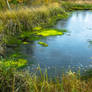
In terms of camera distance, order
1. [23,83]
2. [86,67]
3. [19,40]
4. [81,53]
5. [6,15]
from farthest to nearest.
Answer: [6,15] < [19,40] < [81,53] < [86,67] < [23,83]

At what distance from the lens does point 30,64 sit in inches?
177

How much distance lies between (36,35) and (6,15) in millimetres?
1737

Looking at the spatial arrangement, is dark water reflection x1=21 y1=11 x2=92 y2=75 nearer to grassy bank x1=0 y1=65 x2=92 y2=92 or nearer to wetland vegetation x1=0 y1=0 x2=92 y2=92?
wetland vegetation x1=0 y1=0 x2=92 y2=92

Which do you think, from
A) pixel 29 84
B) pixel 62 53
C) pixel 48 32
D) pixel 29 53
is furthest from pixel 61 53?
pixel 29 84

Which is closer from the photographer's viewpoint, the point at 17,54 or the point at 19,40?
the point at 17,54

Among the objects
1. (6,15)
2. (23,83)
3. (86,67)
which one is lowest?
(86,67)

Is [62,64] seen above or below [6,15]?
below

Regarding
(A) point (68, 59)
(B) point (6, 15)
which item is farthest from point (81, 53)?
(B) point (6, 15)

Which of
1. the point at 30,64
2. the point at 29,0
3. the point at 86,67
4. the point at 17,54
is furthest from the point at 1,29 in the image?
the point at 29,0

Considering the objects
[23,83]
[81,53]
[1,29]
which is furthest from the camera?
[1,29]

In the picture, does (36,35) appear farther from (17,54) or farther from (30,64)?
(30,64)

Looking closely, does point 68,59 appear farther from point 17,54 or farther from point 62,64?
point 17,54

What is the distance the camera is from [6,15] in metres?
7.44

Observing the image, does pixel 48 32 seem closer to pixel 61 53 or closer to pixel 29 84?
pixel 61 53
